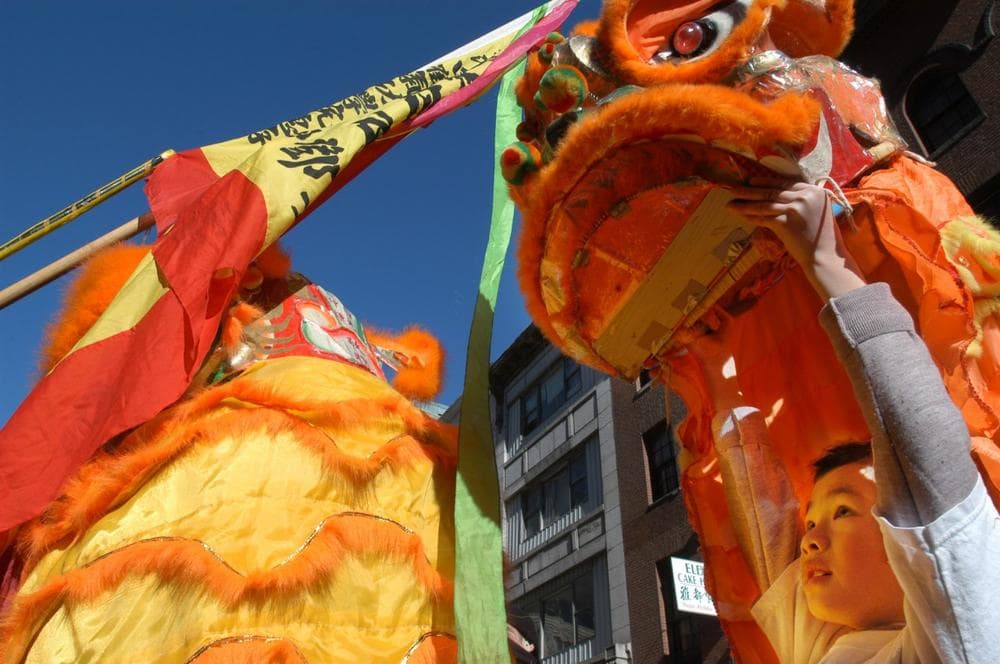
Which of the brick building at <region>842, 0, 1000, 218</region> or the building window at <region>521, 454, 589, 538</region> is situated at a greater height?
the brick building at <region>842, 0, 1000, 218</region>

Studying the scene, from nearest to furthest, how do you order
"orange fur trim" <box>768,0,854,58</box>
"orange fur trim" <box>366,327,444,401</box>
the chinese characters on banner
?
1. "orange fur trim" <box>768,0,854,58</box>
2. "orange fur trim" <box>366,327,444,401</box>
3. the chinese characters on banner

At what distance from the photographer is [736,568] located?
2.17 m

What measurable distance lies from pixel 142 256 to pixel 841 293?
1941mm

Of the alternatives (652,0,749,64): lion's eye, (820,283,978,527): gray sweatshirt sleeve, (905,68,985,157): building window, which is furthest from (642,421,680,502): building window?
(820,283,978,527): gray sweatshirt sleeve

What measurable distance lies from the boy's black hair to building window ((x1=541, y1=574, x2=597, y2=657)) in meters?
11.6

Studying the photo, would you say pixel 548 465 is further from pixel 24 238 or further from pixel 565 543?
pixel 24 238

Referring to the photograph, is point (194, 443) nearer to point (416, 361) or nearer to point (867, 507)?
point (416, 361)

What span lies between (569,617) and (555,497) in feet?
7.87

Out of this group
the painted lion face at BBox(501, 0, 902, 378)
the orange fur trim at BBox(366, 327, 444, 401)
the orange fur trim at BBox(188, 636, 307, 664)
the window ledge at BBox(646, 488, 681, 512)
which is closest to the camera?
the orange fur trim at BBox(188, 636, 307, 664)

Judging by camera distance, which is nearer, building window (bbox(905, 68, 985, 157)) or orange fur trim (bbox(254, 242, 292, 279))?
orange fur trim (bbox(254, 242, 292, 279))

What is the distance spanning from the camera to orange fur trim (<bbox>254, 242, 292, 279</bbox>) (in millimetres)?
2535

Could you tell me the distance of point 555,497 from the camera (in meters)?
15.1

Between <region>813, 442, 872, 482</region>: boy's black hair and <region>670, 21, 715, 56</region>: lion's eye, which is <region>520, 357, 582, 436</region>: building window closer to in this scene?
<region>813, 442, 872, 482</region>: boy's black hair

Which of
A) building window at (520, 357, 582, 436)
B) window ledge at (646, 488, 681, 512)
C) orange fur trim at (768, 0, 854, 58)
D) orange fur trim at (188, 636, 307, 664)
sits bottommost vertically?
orange fur trim at (188, 636, 307, 664)
